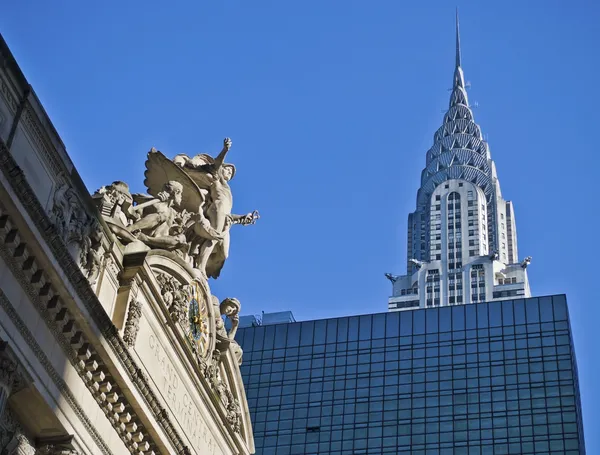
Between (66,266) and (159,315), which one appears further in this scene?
(159,315)

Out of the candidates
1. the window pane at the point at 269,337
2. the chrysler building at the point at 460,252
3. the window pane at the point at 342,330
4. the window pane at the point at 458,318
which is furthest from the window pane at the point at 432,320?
the chrysler building at the point at 460,252

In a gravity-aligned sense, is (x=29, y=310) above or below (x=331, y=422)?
below

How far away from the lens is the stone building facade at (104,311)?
27781 mm

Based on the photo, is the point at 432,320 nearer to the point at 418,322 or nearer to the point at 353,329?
the point at 418,322

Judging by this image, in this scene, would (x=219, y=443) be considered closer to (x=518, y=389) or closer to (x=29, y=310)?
(x=29, y=310)

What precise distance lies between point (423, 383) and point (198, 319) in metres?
79.8

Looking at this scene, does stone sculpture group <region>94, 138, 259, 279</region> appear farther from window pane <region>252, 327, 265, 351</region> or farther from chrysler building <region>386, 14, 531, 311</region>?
chrysler building <region>386, 14, 531, 311</region>

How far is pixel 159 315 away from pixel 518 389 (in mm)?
81247

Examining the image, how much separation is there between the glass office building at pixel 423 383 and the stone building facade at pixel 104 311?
72.8 metres

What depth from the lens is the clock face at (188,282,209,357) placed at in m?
37.5

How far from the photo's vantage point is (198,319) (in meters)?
37.9

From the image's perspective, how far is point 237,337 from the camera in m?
123

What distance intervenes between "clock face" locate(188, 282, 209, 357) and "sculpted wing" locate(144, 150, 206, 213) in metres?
3.19

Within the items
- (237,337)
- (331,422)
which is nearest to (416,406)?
(331,422)
